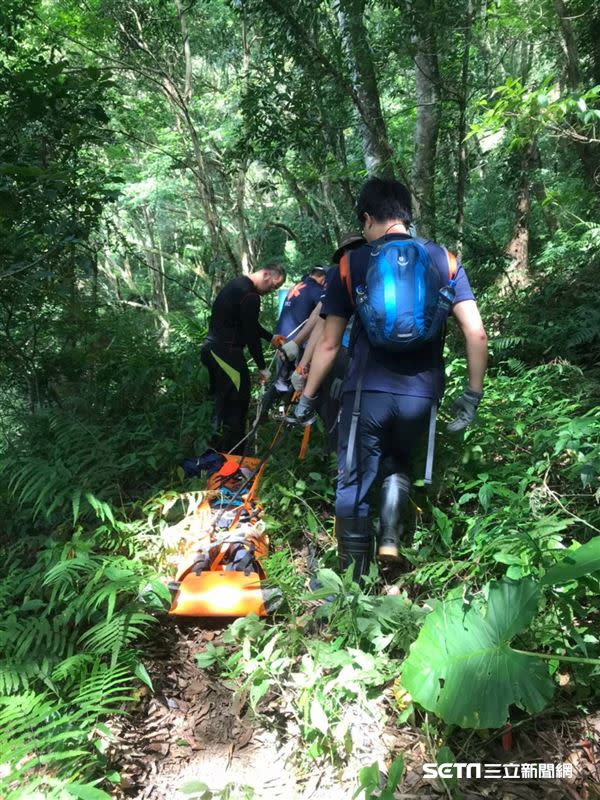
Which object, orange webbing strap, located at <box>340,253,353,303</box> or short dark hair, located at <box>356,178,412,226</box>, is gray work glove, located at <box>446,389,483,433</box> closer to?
orange webbing strap, located at <box>340,253,353,303</box>

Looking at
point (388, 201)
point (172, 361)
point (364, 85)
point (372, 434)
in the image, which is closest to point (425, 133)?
point (364, 85)

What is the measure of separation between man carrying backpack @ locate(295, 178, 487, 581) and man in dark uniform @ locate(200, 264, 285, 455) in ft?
7.95

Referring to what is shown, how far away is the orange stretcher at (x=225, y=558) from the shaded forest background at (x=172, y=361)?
19 cm

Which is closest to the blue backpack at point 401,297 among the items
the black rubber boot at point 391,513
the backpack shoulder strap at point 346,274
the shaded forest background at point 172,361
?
the backpack shoulder strap at point 346,274

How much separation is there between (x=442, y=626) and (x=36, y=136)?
5451 millimetres

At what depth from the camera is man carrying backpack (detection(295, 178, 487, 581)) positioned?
260cm

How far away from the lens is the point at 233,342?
536 cm

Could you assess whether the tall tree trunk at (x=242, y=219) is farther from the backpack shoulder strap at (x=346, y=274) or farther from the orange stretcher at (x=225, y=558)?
the backpack shoulder strap at (x=346, y=274)

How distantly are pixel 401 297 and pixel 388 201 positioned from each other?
0.64 m

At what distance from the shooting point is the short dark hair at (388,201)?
2.83 m

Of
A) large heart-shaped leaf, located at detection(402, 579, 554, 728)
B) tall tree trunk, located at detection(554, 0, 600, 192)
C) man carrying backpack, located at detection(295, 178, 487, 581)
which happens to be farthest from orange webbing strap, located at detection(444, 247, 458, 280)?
tall tree trunk, located at detection(554, 0, 600, 192)

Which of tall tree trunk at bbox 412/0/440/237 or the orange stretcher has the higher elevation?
tall tree trunk at bbox 412/0/440/237

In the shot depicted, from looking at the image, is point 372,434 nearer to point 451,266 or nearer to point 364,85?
point 451,266

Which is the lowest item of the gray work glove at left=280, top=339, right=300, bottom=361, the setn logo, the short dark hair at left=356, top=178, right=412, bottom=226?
the setn logo
